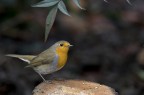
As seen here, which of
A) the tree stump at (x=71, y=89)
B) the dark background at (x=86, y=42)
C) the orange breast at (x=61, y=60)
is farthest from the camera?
the dark background at (x=86, y=42)

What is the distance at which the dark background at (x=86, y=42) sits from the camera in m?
10.5

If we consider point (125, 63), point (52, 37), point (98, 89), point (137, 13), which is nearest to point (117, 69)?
point (125, 63)

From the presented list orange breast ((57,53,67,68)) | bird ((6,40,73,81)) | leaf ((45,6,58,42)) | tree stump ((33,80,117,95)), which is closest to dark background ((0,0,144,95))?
bird ((6,40,73,81))

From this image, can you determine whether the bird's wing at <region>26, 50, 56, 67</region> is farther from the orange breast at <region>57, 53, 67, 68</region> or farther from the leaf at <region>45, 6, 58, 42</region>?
the leaf at <region>45, 6, 58, 42</region>

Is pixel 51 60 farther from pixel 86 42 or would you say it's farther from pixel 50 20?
pixel 86 42

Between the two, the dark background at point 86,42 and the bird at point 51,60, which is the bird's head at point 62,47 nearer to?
the bird at point 51,60

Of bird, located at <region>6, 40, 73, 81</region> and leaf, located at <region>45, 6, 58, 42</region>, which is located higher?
leaf, located at <region>45, 6, 58, 42</region>

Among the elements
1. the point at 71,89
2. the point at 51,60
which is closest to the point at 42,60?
the point at 51,60

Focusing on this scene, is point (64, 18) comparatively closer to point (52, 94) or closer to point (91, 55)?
point (91, 55)

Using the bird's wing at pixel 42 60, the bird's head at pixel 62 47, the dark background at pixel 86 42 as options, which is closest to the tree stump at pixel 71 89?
the bird's wing at pixel 42 60

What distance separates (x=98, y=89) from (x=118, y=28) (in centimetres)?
625

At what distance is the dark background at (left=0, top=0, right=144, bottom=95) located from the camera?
10531mm

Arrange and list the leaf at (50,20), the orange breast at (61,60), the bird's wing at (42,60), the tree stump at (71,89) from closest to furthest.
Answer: the leaf at (50,20) < the tree stump at (71,89) < the orange breast at (61,60) < the bird's wing at (42,60)

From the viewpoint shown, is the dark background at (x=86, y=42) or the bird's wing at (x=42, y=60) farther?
the dark background at (x=86, y=42)
